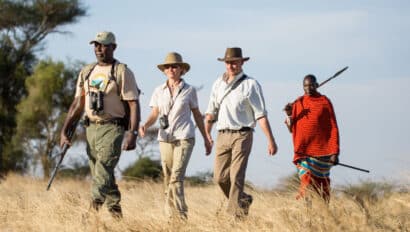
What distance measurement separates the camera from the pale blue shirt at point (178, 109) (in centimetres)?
991

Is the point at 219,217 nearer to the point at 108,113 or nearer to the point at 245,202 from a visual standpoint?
the point at 245,202

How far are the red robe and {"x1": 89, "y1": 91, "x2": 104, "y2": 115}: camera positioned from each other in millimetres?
Result: 2744

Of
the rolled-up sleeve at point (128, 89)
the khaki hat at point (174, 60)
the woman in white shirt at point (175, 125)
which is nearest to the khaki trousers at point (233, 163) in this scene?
the woman in white shirt at point (175, 125)

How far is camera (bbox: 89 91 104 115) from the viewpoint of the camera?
8820 millimetres

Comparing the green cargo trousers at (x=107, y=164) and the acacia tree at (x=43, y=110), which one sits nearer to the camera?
the green cargo trousers at (x=107, y=164)

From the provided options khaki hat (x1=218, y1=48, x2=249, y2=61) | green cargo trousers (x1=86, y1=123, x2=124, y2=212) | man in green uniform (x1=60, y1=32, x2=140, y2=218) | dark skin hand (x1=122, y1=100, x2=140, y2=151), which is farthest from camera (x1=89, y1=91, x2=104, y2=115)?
khaki hat (x1=218, y1=48, x2=249, y2=61)

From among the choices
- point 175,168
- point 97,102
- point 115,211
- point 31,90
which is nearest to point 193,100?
point 175,168

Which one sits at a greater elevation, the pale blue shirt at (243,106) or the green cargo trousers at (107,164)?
the pale blue shirt at (243,106)

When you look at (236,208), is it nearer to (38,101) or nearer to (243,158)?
(243,158)

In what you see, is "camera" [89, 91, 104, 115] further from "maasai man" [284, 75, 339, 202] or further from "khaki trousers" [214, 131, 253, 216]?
"maasai man" [284, 75, 339, 202]

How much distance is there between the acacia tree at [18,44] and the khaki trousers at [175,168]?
2562 centimetres

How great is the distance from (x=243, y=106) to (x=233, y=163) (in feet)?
1.98

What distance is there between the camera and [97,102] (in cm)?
882

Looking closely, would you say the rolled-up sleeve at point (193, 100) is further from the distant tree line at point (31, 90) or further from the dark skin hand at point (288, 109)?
the distant tree line at point (31, 90)
